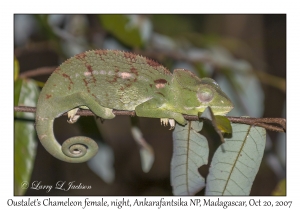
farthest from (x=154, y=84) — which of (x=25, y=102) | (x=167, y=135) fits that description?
(x=167, y=135)

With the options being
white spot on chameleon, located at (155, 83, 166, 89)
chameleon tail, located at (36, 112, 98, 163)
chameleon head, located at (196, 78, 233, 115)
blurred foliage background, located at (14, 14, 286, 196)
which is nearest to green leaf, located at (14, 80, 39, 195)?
blurred foliage background, located at (14, 14, 286, 196)

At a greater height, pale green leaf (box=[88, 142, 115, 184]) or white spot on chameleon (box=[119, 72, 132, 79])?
white spot on chameleon (box=[119, 72, 132, 79])

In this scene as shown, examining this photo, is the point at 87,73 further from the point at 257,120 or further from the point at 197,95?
the point at 257,120

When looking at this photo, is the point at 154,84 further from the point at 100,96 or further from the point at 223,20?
the point at 223,20

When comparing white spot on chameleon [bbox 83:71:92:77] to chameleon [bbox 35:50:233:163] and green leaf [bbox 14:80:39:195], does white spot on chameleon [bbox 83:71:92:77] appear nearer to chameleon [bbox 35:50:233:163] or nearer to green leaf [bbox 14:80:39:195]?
chameleon [bbox 35:50:233:163]

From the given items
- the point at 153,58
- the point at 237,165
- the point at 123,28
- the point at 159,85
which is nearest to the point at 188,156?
the point at 237,165

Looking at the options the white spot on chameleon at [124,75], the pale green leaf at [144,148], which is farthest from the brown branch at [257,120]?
the pale green leaf at [144,148]
